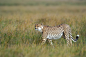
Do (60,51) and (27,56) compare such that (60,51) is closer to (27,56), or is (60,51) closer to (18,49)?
(27,56)

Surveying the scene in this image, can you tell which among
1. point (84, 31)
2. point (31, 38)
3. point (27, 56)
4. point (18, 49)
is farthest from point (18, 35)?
point (84, 31)

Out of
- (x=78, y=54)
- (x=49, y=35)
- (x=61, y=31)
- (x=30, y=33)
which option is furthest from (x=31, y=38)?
(x=78, y=54)

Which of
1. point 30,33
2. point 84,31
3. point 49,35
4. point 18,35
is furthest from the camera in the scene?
point 84,31

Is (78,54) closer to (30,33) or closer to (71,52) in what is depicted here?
(71,52)

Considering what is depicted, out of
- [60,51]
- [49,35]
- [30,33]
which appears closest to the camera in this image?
[60,51]

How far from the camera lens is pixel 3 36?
585cm

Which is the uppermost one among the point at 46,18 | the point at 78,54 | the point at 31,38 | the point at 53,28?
the point at 46,18

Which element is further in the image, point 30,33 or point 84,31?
Result: point 84,31

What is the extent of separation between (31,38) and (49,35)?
3.28 ft

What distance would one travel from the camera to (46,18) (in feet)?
31.7

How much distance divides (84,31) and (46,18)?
3.19m

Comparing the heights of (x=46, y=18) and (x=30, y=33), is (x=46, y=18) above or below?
above

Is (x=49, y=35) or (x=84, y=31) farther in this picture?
(x=84, y=31)

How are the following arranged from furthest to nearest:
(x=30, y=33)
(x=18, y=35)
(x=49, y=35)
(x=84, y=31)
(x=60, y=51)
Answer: (x=84, y=31) → (x=30, y=33) → (x=18, y=35) → (x=49, y=35) → (x=60, y=51)
